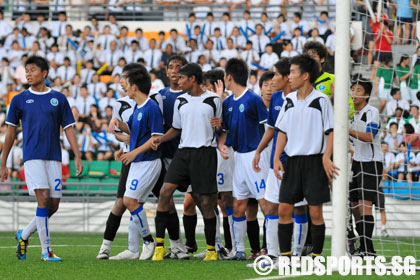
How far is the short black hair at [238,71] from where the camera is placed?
394 inches

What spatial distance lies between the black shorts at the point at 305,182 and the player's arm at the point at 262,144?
0.96 meters

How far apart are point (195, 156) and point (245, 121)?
81 centimetres

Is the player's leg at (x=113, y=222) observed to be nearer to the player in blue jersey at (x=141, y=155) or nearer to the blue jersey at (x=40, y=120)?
the player in blue jersey at (x=141, y=155)

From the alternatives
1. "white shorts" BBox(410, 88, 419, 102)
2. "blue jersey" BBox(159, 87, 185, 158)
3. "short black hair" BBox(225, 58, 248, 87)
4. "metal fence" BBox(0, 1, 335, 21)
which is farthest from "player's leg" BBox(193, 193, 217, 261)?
"metal fence" BBox(0, 1, 335, 21)

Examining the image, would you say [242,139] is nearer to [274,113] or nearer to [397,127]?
[274,113]

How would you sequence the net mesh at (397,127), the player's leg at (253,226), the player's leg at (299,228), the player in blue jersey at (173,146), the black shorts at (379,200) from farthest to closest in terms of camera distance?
the net mesh at (397,127) < the black shorts at (379,200) < the player's leg at (253,226) < the player in blue jersey at (173,146) < the player's leg at (299,228)

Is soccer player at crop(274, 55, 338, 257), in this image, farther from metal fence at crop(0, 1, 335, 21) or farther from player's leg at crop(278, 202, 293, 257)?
metal fence at crop(0, 1, 335, 21)

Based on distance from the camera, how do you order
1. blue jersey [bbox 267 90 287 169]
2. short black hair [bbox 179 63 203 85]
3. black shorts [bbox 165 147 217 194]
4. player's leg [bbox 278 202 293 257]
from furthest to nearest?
short black hair [bbox 179 63 203 85]
black shorts [bbox 165 147 217 194]
blue jersey [bbox 267 90 287 169]
player's leg [bbox 278 202 293 257]

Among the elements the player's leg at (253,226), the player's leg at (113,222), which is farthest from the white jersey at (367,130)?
the player's leg at (113,222)

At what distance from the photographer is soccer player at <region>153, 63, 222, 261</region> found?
31.1 ft

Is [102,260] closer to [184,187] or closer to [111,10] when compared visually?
[184,187]

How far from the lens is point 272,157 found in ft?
29.8

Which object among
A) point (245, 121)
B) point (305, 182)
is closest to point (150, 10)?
point (245, 121)

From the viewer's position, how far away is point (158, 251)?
9.58 m
